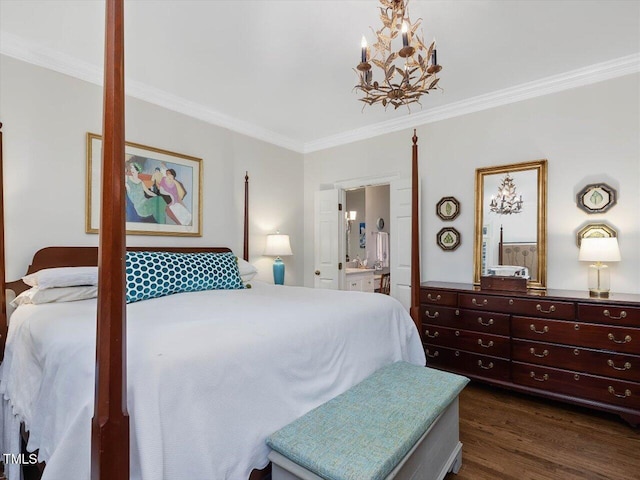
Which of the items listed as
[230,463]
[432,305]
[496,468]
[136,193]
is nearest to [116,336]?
[230,463]

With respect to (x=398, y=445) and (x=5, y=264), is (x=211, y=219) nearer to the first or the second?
(x=5, y=264)

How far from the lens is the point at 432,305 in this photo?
3084 mm

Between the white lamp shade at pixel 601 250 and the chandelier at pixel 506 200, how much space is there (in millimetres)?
664

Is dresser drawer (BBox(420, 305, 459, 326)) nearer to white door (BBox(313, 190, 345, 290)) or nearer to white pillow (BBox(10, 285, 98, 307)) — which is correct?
white door (BBox(313, 190, 345, 290))

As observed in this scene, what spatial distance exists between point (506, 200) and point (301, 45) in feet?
7.39

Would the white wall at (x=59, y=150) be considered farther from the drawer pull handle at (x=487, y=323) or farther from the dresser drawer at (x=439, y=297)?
the drawer pull handle at (x=487, y=323)

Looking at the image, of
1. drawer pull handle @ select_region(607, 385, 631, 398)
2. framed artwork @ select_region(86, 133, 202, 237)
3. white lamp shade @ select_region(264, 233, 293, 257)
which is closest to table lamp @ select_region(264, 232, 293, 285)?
white lamp shade @ select_region(264, 233, 293, 257)

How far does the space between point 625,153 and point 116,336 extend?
353 cm

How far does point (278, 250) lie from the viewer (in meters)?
3.96

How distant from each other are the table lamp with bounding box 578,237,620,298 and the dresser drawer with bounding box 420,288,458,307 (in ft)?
3.15

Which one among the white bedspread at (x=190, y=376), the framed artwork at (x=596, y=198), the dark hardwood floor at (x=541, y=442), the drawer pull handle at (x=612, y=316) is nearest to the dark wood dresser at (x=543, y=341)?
the drawer pull handle at (x=612, y=316)

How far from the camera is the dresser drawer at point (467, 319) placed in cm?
271

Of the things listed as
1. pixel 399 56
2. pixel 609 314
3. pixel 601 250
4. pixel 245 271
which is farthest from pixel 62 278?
pixel 601 250

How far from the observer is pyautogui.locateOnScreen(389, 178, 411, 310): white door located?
3.70 meters
